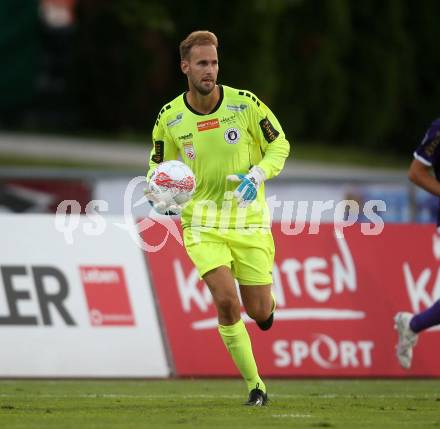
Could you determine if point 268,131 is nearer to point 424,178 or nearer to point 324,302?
point 424,178

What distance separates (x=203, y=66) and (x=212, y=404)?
101 inches

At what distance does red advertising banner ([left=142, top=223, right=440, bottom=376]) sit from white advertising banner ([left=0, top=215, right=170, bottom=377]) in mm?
267

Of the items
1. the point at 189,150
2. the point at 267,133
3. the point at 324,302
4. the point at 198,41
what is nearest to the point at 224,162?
the point at 189,150

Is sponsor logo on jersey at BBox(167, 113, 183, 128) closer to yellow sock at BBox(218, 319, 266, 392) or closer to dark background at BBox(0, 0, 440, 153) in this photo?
yellow sock at BBox(218, 319, 266, 392)

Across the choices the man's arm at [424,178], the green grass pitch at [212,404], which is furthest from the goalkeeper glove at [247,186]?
the man's arm at [424,178]

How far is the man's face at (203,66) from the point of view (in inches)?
427

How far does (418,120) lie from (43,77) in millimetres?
9086

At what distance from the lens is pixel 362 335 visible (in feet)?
47.0

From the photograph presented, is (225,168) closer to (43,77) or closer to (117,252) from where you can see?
(117,252)

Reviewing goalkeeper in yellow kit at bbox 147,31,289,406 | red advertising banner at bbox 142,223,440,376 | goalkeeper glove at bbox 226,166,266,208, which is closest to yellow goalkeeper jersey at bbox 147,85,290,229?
goalkeeper in yellow kit at bbox 147,31,289,406

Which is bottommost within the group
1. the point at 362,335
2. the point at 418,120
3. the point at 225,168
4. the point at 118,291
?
the point at 418,120

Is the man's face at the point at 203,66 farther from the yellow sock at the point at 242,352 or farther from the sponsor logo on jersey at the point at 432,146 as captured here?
the sponsor logo on jersey at the point at 432,146

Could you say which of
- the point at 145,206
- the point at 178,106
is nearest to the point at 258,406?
the point at 178,106

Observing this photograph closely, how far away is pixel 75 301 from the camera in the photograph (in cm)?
1398
